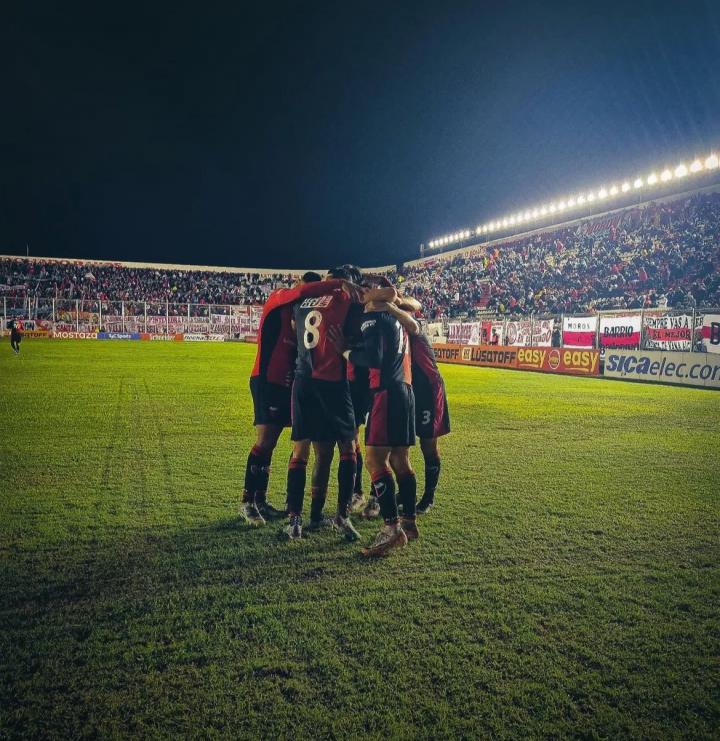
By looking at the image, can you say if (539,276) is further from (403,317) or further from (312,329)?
(312,329)

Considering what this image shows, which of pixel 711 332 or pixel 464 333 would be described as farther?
pixel 464 333

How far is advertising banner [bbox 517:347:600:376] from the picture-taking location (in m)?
21.5

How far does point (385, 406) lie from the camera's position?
4.52m

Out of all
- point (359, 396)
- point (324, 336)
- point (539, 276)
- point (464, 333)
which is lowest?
point (359, 396)

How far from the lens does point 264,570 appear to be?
4.05m

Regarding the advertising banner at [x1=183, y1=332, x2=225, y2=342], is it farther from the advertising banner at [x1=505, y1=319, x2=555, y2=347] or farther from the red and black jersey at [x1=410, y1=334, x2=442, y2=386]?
the red and black jersey at [x1=410, y1=334, x2=442, y2=386]

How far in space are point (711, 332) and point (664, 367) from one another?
5.92ft

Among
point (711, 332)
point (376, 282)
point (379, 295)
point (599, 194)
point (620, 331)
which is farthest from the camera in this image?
point (599, 194)

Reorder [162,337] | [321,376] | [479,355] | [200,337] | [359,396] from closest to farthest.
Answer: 1. [321,376]
2. [359,396]
3. [479,355]
4. [162,337]
5. [200,337]

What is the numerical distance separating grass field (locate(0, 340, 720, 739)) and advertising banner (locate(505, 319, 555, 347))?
19.4 meters

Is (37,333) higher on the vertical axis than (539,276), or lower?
lower

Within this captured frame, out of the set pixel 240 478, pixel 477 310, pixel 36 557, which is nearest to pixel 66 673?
pixel 36 557

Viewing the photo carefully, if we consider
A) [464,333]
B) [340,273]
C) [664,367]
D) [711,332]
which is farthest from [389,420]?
[464,333]

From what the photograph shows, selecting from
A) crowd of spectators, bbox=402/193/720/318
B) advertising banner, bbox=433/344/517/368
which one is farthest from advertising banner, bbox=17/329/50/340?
advertising banner, bbox=433/344/517/368
